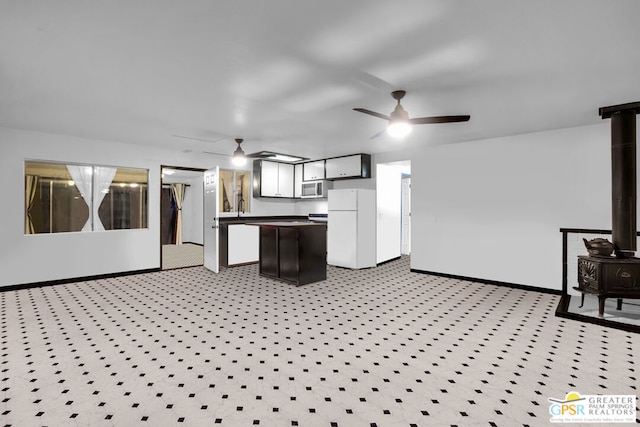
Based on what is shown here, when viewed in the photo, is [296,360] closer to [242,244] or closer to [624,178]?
[624,178]

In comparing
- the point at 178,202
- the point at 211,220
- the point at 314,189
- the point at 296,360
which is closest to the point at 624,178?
the point at 296,360

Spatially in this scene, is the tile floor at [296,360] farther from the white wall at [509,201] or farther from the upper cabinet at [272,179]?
the upper cabinet at [272,179]

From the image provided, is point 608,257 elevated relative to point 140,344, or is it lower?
elevated

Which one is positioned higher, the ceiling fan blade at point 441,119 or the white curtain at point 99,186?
the ceiling fan blade at point 441,119

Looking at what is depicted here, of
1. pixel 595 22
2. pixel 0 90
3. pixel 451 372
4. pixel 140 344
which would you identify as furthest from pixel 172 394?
pixel 595 22

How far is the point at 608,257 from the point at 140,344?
5142mm

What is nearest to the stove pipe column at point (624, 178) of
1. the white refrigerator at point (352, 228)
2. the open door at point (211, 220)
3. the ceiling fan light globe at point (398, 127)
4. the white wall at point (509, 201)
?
the white wall at point (509, 201)

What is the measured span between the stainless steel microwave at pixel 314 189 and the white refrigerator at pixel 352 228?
2.79 feet

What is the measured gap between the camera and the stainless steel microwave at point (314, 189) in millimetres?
7781

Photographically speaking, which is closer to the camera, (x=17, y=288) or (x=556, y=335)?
(x=556, y=335)

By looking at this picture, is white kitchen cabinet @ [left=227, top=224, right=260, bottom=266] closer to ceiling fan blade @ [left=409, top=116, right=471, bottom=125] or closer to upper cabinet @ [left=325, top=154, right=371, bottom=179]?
upper cabinet @ [left=325, top=154, right=371, bottom=179]

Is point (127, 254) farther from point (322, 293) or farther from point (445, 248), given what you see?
point (445, 248)

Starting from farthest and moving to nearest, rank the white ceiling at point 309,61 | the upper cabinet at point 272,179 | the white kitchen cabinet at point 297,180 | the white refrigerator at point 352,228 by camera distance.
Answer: the white kitchen cabinet at point 297,180 < the upper cabinet at point 272,179 < the white refrigerator at point 352,228 < the white ceiling at point 309,61

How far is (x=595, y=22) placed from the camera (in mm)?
2068
